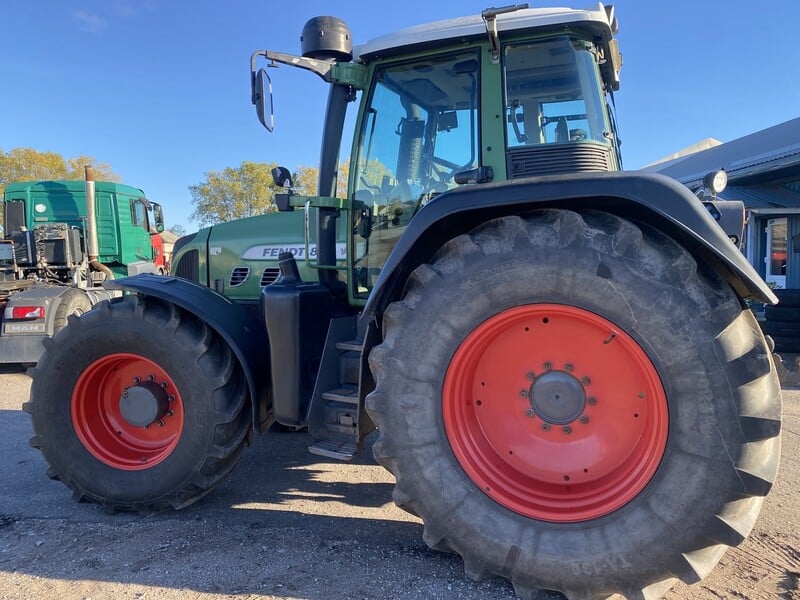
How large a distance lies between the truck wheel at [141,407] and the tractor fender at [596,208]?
103cm

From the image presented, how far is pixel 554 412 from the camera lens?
2.31 m

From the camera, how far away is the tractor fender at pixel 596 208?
2021 mm

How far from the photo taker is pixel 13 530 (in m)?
2.87

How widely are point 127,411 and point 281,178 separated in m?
1.56

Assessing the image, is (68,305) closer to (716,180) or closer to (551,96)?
(551,96)

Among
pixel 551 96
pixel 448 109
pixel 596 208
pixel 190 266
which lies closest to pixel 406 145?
pixel 448 109

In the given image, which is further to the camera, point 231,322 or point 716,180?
point 716,180

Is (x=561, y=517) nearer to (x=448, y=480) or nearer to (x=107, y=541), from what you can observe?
(x=448, y=480)

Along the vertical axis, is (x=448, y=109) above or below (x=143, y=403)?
above

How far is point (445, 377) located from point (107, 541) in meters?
1.89

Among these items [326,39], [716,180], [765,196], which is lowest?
[716,180]

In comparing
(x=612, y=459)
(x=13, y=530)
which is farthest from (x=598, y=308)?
(x=13, y=530)

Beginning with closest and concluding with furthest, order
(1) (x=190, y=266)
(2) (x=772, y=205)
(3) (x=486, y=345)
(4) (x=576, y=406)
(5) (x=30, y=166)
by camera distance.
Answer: (4) (x=576, y=406)
(3) (x=486, y=345)
(1) (x=190, y=266)
(2) (x=772, y=205)
(5) (x=30, y=166)

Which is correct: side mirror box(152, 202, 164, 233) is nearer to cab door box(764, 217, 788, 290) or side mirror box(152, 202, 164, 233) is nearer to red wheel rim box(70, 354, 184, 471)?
red wheel rim box(70, 354, 184, 471)
